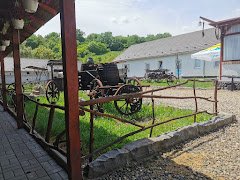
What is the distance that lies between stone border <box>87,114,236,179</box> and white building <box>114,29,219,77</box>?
640 inches

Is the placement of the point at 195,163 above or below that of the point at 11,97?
below

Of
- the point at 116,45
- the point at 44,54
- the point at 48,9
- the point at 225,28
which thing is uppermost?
the point at 116,45

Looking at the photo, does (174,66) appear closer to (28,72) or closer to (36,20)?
(28,72)

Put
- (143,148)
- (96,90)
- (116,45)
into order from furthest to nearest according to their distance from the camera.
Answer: (116,45), (96,90), (143,148)

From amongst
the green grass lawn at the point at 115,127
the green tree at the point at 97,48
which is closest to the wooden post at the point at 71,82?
the green grass lawn at the point at 115,127

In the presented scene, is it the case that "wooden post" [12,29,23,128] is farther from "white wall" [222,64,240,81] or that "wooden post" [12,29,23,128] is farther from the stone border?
"white wall" [222,64,240,81]

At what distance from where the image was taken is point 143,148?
150 inches

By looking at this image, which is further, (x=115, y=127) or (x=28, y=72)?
(x=28, y=72)

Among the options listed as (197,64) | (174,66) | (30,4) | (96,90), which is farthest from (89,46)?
(30,4)

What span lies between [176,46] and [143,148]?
2514cm

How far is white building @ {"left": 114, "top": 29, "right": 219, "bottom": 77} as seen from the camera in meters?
23.6

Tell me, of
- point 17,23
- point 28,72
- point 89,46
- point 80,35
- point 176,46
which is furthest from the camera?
point 80,35

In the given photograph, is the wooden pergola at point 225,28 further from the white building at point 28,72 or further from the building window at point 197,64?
the white building at point 28,72

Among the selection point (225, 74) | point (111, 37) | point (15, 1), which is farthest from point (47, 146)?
point (111, 37)
